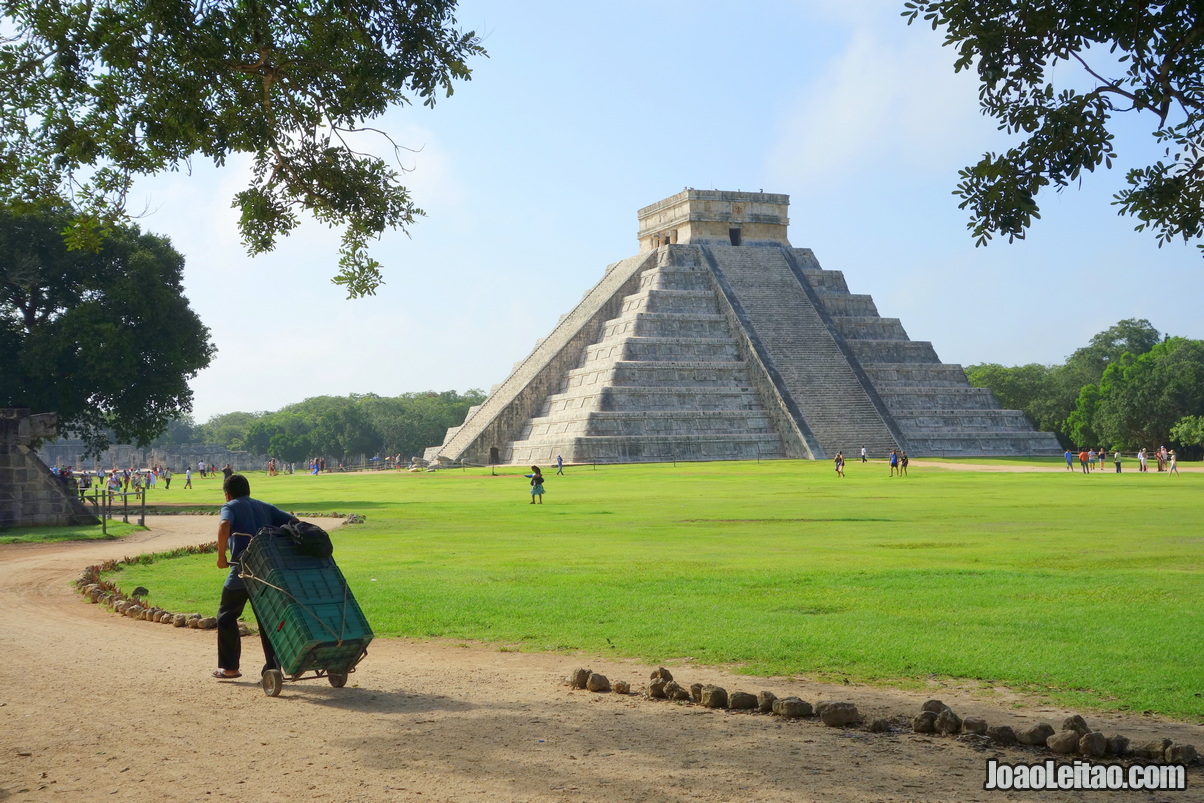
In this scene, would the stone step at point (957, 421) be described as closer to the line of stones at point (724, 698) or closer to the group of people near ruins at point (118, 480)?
the group of people near ruins at point (118, 480)

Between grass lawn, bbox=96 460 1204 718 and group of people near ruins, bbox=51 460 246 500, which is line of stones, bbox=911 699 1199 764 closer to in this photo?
grass lawn, bbox=96 460 1204 718

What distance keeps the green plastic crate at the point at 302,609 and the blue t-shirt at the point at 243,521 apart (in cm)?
17

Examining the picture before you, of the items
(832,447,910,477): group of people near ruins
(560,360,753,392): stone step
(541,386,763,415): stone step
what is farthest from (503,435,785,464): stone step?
(832,447,910,477): group of people near ruins

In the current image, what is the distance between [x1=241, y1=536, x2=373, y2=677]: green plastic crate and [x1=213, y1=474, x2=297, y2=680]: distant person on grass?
0.63 ft

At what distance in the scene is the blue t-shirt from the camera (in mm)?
7504

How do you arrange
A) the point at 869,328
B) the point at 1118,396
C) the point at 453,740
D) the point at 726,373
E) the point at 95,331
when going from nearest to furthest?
the point at 453,740 < the point at 95,331 < the point at 726,373 < the point at 869,328 < the point at 1118,396

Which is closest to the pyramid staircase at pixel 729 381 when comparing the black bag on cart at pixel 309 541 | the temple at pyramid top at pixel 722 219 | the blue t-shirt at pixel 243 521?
the temple at pyramid top at pixel 722 219

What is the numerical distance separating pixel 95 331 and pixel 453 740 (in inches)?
1014

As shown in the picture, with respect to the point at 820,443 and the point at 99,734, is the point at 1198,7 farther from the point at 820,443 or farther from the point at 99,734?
the point at 820,443

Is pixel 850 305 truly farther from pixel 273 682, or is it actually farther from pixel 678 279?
pixel 273 682

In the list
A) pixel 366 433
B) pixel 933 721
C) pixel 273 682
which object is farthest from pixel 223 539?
pixel 366 433

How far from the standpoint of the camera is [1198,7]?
6434 mm

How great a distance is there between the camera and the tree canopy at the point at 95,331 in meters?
28.0

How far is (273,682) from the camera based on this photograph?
706 cm
